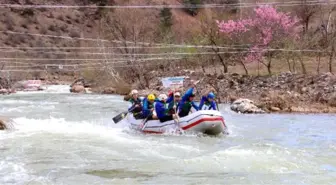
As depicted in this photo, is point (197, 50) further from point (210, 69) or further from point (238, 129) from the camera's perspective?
point (238, 129)

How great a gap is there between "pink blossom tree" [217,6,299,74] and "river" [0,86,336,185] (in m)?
14.4

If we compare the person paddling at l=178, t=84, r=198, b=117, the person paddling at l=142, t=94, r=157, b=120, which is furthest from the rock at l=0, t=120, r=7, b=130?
the person paddling at l=178, t=84, r=198, b=117

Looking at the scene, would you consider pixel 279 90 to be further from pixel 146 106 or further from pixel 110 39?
pixel 110 39

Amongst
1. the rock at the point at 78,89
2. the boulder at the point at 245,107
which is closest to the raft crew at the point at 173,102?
the boulder at the point at 245,107

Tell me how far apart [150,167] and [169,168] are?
1.38 feet

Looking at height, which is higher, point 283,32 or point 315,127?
point 283,32

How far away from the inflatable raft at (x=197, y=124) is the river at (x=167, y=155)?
0.31 m

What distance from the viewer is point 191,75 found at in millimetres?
34562

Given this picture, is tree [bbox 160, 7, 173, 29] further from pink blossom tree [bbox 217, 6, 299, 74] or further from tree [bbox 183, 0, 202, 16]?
pink blossom tree [bbox 217, 6, 299, 74]

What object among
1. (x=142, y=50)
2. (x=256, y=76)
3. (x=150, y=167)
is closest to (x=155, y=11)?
(x=142, y=50)

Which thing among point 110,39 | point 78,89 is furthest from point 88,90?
point 110,39

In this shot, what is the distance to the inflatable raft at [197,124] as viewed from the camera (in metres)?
16.0

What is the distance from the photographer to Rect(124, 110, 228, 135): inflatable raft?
16.0 meters

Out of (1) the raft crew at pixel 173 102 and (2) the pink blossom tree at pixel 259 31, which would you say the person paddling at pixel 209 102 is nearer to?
(1) the raft crew at pixel 173 102
